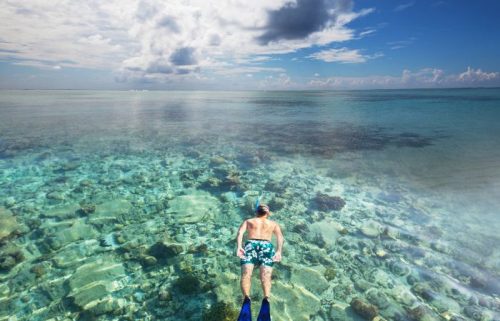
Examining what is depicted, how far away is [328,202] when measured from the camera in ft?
50.1

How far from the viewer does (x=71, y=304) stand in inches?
320

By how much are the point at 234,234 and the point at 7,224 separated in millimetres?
9749

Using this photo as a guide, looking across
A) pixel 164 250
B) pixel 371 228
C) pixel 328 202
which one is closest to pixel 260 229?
pixel 164 250

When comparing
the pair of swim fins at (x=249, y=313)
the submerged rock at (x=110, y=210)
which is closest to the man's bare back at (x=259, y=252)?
the pair of swim fins at (x=249, y=313)

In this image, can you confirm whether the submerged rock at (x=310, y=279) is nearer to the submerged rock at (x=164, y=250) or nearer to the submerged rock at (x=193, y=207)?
the submerged rock at (x=164, y=250)

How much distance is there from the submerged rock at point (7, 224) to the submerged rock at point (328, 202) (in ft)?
45.8

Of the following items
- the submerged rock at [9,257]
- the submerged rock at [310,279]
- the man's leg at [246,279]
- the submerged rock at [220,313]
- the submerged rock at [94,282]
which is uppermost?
the man's leg at [246,279]

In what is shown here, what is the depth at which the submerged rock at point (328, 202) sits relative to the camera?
14.9m

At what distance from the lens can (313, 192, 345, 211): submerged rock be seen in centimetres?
1492

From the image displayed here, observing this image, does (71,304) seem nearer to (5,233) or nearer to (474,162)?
(5,233)

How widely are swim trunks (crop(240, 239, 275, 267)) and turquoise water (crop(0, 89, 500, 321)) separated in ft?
4.41

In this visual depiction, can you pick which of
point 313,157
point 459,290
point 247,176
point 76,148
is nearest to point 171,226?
point 247,176

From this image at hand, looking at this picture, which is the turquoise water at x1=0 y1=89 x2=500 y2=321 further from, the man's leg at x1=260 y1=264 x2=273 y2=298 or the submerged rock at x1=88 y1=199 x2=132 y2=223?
the man's leg at x1=260 y1=264 x2=273 y2=298

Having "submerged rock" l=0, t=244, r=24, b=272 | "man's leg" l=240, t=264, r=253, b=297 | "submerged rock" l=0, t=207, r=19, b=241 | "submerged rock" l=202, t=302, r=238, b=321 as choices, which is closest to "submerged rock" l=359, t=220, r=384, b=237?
"man's leg" l=240, t=264, r=253, b=297
